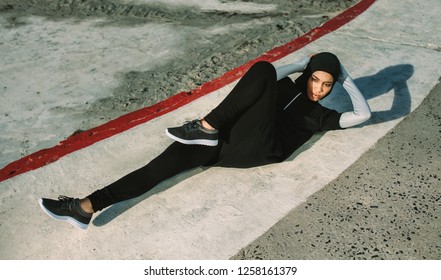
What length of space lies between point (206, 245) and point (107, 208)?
81 cm

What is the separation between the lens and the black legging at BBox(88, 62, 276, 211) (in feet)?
10.2

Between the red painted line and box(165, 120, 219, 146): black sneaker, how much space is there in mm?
988

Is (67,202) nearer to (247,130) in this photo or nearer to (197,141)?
(197,141)

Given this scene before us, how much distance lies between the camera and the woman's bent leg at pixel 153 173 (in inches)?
121

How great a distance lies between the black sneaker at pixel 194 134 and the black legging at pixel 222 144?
65 mm

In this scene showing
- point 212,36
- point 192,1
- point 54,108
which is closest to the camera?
point 54,108

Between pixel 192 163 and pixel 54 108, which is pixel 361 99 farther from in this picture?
pixel 54 108

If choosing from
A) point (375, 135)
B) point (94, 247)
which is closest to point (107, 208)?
point (94, 247)

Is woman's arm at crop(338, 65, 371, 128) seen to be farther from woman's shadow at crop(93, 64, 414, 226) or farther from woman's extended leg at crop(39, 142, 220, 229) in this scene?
woman's extended leg at crop(39, 142, 220, 229)

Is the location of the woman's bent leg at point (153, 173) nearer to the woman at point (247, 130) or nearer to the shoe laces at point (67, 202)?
the woman at point (247, 130)

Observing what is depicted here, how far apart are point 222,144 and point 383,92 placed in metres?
2.03

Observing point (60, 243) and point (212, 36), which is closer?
point (60, 243)

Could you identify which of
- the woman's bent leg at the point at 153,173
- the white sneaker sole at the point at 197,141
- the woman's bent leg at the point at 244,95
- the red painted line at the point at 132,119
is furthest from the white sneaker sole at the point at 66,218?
the woman's bent leg at the point at 244,95

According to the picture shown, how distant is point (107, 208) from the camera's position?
3.25 metres
